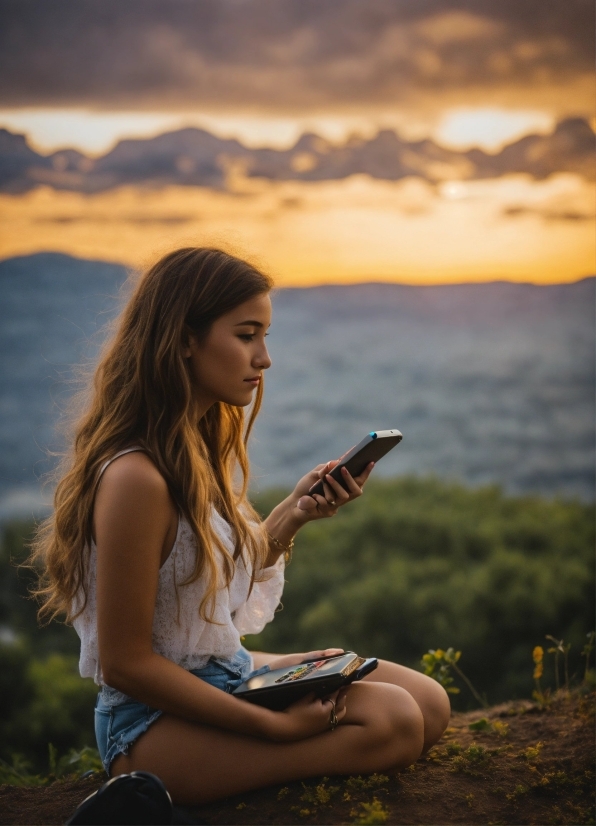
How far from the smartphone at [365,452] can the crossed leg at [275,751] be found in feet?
2.18

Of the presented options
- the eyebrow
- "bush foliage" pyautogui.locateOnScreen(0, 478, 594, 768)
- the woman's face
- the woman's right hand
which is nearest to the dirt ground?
the woman's right hand

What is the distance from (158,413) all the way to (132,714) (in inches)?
34.6

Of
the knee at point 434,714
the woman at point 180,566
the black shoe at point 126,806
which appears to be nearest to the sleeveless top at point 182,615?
the woman at point 180,566

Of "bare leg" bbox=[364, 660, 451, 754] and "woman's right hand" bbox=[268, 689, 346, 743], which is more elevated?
"woman's right hand" bbox=[268, 689, 346, 743]

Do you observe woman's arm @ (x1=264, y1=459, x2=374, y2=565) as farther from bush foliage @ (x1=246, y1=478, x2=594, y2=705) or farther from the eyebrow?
bush foliage @ (x1=246, y1=478, x2=594, y2=705)

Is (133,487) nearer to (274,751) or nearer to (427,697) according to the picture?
(274,751)

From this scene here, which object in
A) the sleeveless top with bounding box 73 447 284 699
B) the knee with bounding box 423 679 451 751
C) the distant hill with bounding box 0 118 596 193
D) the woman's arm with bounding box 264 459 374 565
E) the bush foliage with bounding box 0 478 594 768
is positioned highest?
the distant hill with bounding box 0 118 596 193

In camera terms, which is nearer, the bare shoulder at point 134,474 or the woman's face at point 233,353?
the bare shoulder at point 134,474

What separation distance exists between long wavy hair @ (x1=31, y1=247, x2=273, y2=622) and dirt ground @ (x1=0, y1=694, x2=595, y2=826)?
0.60 meters

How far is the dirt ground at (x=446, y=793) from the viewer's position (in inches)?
86.5

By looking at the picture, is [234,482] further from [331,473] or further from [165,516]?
[165,516]

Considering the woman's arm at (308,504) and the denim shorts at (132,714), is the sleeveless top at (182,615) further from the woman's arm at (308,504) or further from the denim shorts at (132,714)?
the woman's arm at (308,504)

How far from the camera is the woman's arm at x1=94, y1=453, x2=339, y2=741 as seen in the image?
1985mm

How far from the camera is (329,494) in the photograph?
2535 mm
